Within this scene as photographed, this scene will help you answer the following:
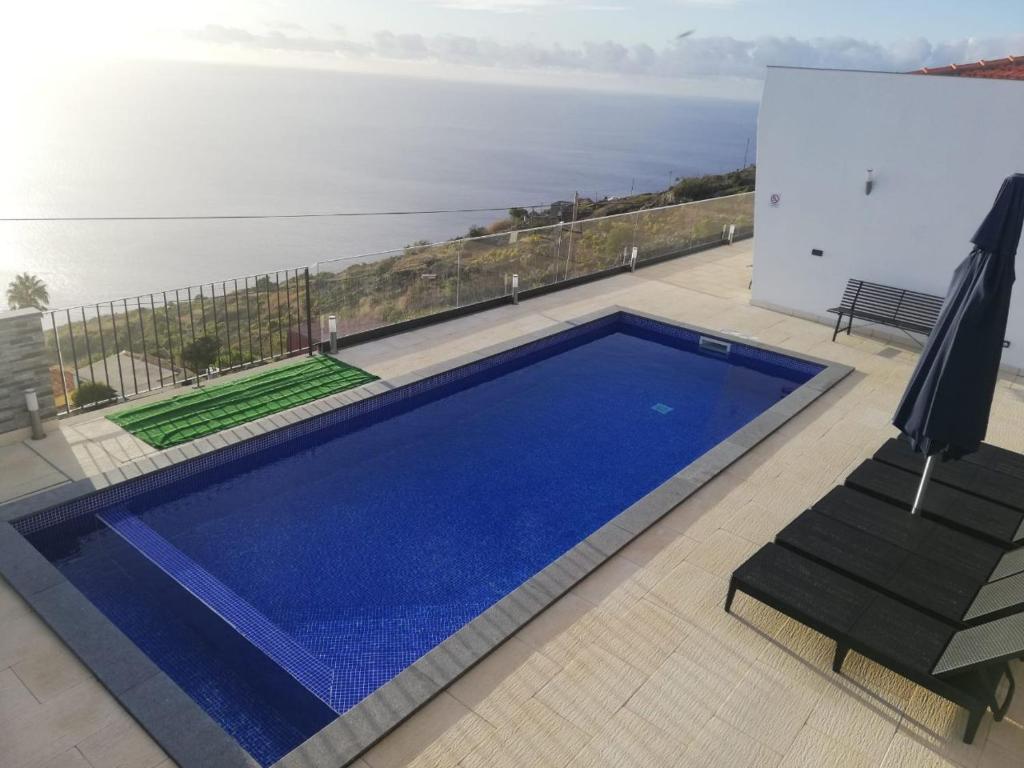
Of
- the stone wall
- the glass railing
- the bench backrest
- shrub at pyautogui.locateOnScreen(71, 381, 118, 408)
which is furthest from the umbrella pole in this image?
shrub at pyautogui.locateOnScreen(71, 381, 118, 408)

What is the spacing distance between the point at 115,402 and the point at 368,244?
7227 cm

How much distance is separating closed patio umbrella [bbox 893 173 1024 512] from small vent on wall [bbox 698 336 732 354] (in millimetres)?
5789

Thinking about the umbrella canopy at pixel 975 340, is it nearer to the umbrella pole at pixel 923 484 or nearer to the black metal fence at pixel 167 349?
the umbrella pole at pixel 923 484

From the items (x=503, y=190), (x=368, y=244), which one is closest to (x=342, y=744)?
(x=368, y=244)

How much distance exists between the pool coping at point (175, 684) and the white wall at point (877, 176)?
5.33 m

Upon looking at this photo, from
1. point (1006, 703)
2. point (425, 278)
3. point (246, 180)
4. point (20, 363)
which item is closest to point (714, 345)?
point (425, 278)

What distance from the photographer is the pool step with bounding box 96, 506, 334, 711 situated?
4828 mm

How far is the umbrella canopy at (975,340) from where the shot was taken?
5.04 meters

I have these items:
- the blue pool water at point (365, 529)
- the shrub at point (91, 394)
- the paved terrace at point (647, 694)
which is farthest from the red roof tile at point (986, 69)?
the shrub at point (91, 394)

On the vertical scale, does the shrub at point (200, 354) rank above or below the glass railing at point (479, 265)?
below

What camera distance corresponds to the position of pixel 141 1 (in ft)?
270

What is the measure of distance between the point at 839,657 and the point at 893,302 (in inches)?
314

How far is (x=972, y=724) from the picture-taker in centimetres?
412

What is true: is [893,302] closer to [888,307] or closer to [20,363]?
[888,307]
